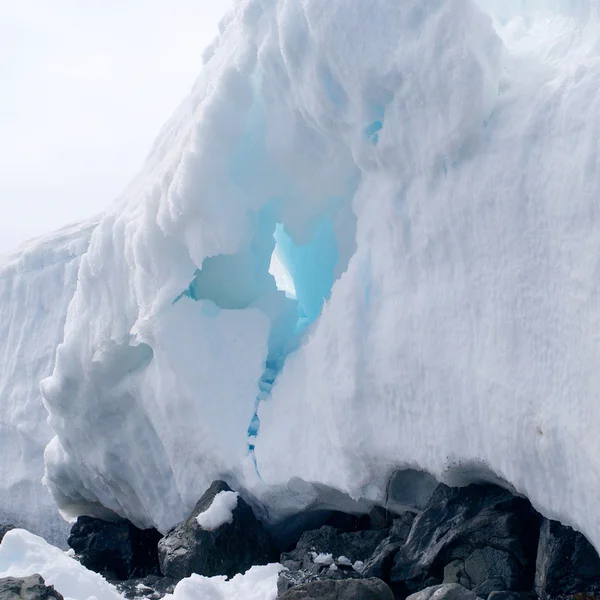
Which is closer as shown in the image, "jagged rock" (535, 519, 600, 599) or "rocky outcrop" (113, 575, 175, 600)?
"jagged rock" (535, 519, 600, 599)

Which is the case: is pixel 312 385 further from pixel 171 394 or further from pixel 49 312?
pixel 49 312

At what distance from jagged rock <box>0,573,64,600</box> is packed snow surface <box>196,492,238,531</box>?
7.09 feet

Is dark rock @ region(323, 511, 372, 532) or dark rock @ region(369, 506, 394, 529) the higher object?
dark rock @ region(369, 506, 394, 529)

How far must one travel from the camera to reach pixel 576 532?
177 inches

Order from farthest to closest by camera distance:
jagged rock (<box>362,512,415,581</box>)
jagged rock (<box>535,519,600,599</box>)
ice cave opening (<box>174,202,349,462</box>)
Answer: ice cave opening (<box>174,202,349,462</box>)
jagged rock (<box>362,512,415,581</box>)
jagged rock (<box>535,519,600,599</box>)

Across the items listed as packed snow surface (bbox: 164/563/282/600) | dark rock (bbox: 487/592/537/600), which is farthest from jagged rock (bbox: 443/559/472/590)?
packed snow surface (bbox: 164/563/282/600)

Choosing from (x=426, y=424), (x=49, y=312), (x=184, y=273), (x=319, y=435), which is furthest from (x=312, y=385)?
(x=49, y=312)

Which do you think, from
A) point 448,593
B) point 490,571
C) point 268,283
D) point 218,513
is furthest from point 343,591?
point 268,283

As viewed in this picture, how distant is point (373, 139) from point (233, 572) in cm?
347

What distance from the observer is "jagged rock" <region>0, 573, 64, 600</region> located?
4.18m

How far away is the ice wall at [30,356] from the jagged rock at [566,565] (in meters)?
8.11

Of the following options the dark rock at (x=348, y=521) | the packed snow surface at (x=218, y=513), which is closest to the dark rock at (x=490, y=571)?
the dark rock at (x=348, y=521)

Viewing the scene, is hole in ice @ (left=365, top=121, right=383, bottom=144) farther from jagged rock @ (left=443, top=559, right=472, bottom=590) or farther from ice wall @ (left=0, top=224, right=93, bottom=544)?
ice wall @ (left=0, top=224, right=93, bottom=544)

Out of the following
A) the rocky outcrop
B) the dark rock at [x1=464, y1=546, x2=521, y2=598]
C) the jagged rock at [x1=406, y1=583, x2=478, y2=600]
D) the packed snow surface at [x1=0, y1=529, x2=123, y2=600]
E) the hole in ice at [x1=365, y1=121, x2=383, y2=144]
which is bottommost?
the dark rock at [x1=464, y1=546, x2=521, y2=598]
